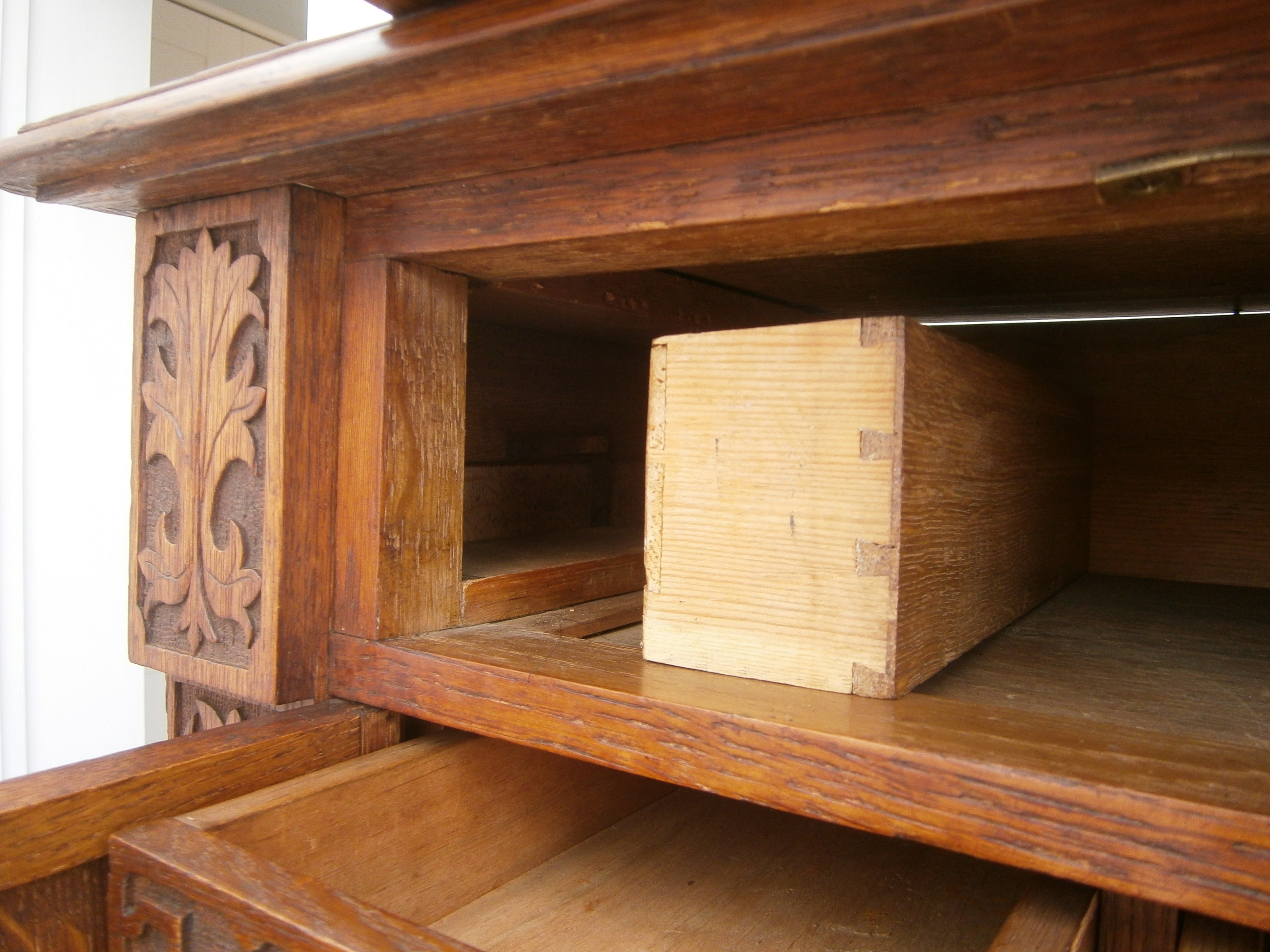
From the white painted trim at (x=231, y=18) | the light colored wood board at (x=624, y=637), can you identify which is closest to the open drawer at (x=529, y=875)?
the light colored wood board at (x=624, y=637)

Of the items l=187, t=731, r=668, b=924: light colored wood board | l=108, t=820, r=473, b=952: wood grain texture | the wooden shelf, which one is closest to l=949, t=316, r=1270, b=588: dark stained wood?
the wooden shelf

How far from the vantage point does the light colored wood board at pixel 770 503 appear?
0.59 m

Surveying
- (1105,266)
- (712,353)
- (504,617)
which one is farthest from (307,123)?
(1105,266)

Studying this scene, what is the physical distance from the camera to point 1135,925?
1.72 feet

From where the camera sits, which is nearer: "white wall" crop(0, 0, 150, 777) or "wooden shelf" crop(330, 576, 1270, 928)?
"wooden shelf" crop(330, 576, 1270, 928)

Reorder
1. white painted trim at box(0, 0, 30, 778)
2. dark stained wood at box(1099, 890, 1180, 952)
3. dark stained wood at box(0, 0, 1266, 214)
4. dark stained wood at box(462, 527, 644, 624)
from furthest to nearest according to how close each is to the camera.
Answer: white painted trim at box(0, 0, 30, 778) < dark stained wood at box(462, 527, 644, 624) < dark stained wood at box(1099, 890, 1180, 952) < dark stained wood at box(0, 0, 1266, 214)

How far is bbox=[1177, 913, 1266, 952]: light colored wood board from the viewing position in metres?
0.48

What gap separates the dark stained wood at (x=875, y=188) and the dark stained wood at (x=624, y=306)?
164mm

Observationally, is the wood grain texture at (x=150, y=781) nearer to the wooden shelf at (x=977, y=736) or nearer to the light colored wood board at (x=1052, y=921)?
the wooden shelf at (x=977, y=736)

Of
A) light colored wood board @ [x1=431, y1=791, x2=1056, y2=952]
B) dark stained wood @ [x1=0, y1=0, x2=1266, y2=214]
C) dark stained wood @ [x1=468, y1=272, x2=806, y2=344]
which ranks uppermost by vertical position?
dark stained wood @ [x1=0, y1=0, x2=1266, y2=214]

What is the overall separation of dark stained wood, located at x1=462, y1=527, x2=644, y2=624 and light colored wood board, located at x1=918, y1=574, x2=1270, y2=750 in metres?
0.39

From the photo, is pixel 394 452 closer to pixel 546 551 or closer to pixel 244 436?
pixel 244 436

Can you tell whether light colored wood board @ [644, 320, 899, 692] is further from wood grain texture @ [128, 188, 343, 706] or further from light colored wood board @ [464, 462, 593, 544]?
light colored wood board @ [464, 462, 593, 544]

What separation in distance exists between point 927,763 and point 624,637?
0.39m
